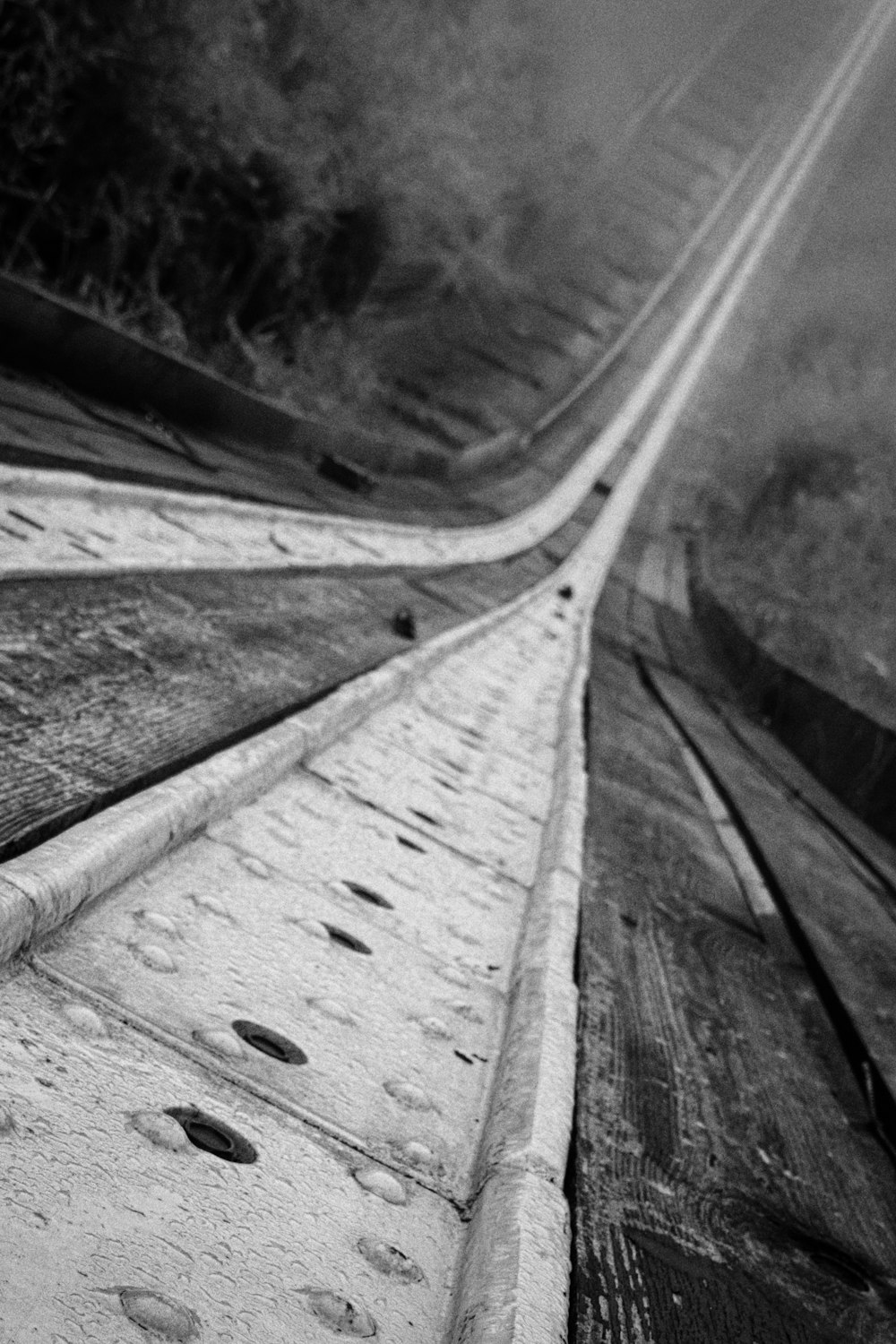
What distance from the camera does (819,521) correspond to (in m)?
19.2

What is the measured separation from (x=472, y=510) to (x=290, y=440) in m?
4.09

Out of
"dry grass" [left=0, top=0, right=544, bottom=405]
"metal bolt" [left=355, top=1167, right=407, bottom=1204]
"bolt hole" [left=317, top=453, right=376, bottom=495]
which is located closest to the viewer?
"metal bolt" [left=355, top=1167, right=407, bottom=1204]

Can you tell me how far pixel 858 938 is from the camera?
4738 mm

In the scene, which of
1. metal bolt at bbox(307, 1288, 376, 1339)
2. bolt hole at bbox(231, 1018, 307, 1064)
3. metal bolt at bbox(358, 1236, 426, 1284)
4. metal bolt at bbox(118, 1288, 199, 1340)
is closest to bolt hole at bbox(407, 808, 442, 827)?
bolt hole at bbox(231, 1018, 307, 1064)

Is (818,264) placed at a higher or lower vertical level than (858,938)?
higher

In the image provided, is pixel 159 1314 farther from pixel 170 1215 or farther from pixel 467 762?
pixel 467 762

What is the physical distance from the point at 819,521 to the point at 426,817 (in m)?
16.9

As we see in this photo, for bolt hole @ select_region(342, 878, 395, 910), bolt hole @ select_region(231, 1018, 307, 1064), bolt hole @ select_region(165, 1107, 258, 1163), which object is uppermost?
bolt hole @ select_region(342, 878, 395, 910)

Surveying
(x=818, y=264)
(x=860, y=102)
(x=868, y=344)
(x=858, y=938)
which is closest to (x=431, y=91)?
(x=868, y=344)

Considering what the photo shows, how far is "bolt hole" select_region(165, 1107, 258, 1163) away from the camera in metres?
1.56

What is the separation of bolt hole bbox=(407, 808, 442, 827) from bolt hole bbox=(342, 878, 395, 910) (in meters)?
0.66

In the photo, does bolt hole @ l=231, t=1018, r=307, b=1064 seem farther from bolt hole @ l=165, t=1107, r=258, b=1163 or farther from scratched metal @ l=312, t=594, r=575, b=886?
scratched metal @ l=312, t=594, r=575, b=886

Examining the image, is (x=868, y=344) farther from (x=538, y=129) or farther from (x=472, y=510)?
(x=472, y=510)

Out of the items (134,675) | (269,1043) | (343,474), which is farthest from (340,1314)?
(343,474)
